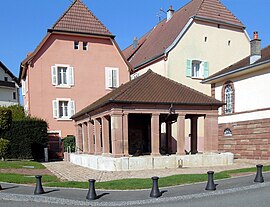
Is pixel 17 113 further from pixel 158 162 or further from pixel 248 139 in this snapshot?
pixel 248 139

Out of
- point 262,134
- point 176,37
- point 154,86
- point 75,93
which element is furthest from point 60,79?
point 262,134

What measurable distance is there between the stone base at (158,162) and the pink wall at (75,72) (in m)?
11.5

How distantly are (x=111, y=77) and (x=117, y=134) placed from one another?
1498 cm

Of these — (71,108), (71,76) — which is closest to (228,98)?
(71,108)

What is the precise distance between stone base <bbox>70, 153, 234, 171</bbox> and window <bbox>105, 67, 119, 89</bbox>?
12961mm

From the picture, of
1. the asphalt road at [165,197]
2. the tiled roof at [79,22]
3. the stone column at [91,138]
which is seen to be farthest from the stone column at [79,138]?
the asphalt road at [165,197]

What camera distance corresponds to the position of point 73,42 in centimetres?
2802

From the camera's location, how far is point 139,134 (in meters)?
22.2

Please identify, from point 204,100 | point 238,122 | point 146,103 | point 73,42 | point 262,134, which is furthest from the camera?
point 73,42

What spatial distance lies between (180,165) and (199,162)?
1130 mm

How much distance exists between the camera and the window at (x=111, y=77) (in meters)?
29.0

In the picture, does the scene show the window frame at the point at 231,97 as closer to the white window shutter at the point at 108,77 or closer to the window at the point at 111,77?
the window at the point at 111,77

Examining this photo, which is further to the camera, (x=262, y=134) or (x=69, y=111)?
(x=69, y=111)

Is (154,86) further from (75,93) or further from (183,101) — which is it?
(75,93)
